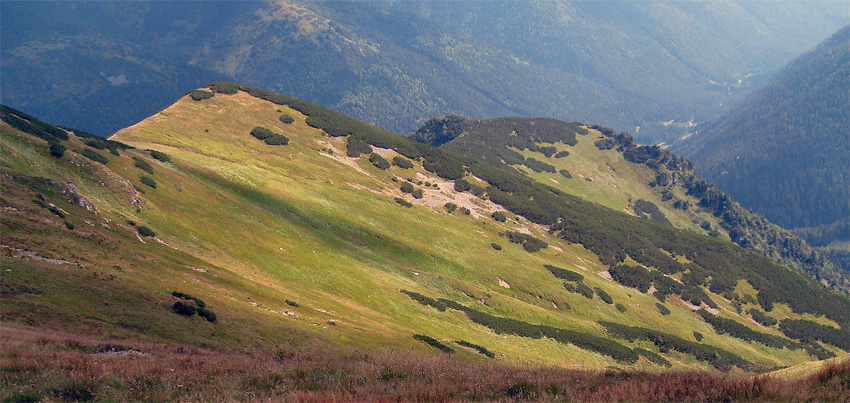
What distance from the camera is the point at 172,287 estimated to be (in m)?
30.8

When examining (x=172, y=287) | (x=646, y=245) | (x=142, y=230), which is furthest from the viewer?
(x=646, y=245)

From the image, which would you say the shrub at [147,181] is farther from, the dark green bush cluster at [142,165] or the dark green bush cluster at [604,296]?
the dark green bush cluster at [604,296]

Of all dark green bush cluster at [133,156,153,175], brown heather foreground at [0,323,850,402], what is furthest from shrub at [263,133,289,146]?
brown heather foreground at [0,323,850,402]

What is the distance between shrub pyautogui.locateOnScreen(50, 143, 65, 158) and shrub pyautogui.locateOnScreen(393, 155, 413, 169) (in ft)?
259

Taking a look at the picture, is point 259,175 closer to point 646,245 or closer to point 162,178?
point 162,178

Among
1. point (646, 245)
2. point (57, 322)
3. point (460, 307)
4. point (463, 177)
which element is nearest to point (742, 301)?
point (646, 245)

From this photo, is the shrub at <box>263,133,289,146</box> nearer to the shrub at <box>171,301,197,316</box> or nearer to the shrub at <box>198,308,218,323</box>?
the shrub at <box>198,308,218,323</box>

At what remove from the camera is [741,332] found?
92.8 metres

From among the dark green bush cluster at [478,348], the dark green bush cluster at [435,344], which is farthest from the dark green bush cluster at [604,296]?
the dark green bush cluster at [435,344]

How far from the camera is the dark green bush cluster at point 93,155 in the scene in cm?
4563

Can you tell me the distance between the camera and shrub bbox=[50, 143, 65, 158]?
41781 mm

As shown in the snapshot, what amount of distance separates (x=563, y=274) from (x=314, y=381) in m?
74.7

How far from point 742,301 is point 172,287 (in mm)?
125521

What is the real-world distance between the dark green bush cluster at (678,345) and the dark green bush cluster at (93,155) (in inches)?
2725
